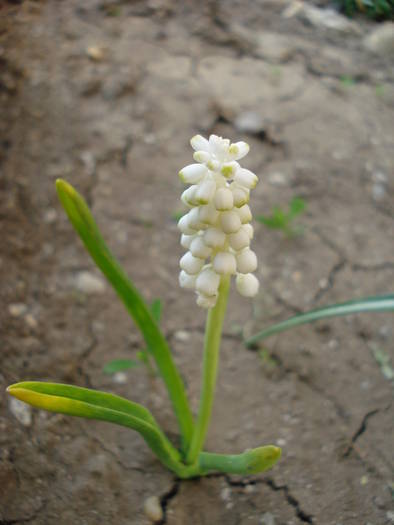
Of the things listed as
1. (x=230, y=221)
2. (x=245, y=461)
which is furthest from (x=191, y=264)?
(x=245, y=461)

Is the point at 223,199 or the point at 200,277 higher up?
the point at 223,199

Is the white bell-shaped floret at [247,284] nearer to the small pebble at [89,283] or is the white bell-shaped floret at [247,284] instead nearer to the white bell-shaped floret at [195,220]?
the white bell-shaped floret at [195,220]

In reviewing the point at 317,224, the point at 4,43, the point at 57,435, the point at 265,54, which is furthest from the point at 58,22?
the point at 57,435

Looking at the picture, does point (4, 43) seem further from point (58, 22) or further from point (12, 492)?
point (12, 492)

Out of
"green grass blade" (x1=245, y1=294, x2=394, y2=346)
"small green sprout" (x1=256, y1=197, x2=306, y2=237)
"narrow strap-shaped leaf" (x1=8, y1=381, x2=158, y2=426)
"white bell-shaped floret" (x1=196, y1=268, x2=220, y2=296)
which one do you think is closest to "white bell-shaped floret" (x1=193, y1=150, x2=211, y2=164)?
"white bell-shaped floret" (x1=196, y1=268, x2=220, y2=296)

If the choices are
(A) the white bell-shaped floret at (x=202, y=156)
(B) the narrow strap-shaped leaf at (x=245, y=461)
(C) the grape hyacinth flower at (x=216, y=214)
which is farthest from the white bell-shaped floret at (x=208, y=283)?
(B) the narrow strap-shaped leaf at (x=245, y=461)

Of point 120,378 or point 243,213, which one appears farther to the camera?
point 120,378

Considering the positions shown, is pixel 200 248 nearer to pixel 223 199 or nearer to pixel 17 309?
pixel 223 199

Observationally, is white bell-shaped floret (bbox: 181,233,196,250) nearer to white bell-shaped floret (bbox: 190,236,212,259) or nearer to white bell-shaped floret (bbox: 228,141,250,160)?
white bell-shaped floret (bbox: 190,236,212,259)
